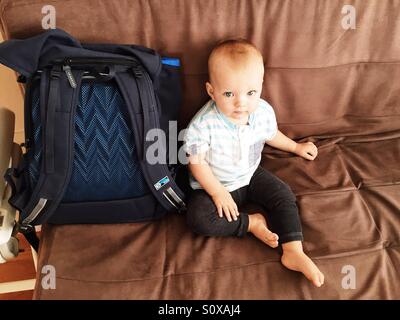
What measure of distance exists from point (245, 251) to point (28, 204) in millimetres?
508

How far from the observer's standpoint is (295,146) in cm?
111

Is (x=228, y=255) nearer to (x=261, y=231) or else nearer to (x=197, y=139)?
(x=261, y=231)

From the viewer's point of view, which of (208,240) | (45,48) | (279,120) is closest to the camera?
(45,48)

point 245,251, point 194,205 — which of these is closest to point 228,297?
point 245,251

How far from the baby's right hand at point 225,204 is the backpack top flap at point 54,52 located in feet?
1.06

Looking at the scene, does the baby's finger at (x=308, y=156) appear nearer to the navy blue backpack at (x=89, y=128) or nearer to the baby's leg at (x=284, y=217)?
the baby's leg at (x=284, y=217)

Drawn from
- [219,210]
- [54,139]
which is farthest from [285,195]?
[54,139]

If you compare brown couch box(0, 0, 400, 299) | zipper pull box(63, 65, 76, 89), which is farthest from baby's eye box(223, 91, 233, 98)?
zipper pull box(63, 65, 76, 89)

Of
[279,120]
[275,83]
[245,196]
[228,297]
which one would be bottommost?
[228,297]

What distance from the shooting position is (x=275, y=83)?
3.38 feet

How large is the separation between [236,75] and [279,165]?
0.34 metres

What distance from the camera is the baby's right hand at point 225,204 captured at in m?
0.95

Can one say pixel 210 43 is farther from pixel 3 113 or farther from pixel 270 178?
pixel 3 113

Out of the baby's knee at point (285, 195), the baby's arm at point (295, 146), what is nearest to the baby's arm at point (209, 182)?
the baby's knee at point (285, 195)
